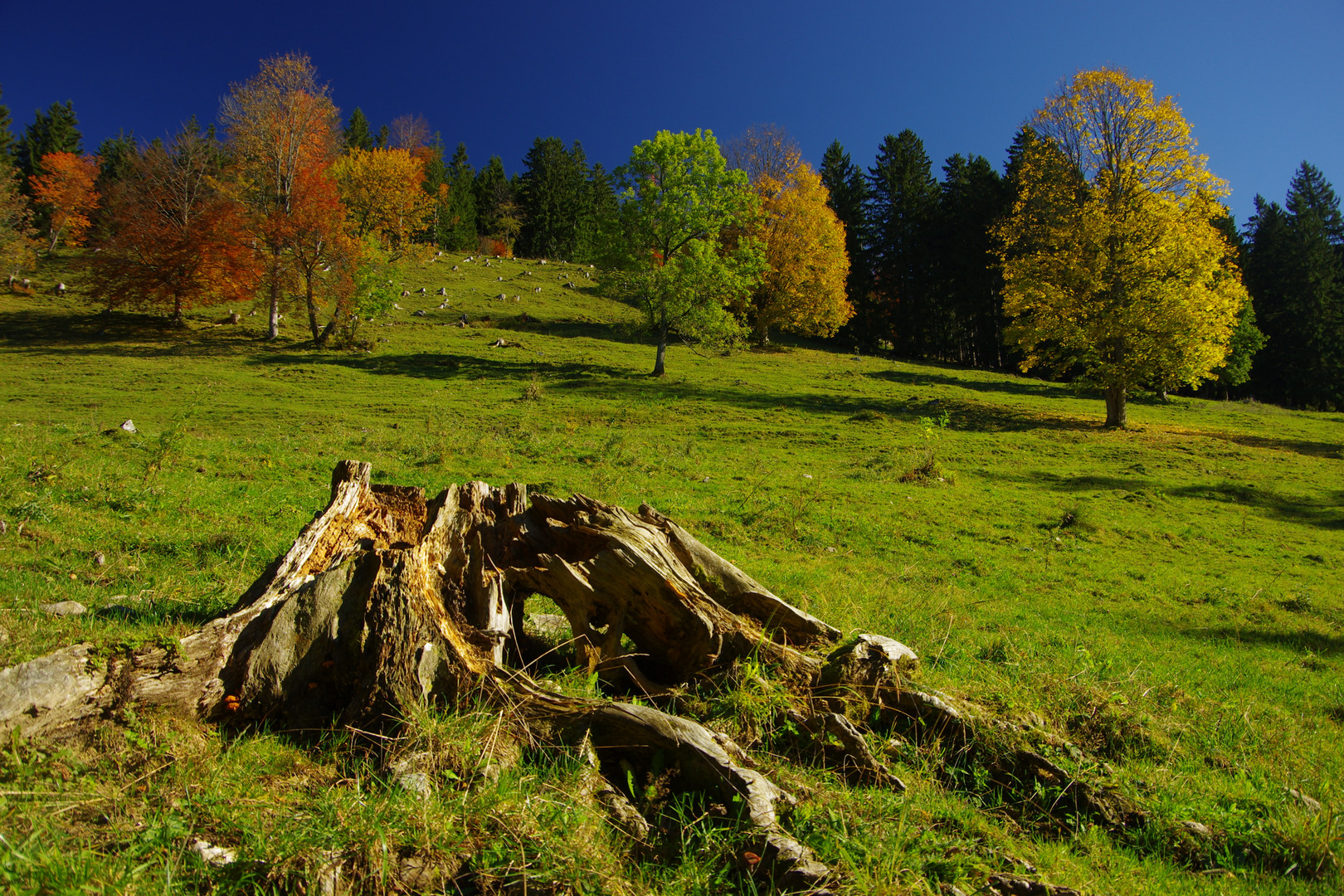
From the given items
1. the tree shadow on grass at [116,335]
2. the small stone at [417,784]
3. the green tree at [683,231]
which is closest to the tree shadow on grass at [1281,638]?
the small stone at [417,784]

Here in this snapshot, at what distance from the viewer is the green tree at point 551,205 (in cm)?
8219

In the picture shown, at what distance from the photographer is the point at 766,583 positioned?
854 centimetres

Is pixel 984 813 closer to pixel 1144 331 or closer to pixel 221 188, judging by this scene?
pixel 1144 331

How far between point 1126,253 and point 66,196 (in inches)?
3109

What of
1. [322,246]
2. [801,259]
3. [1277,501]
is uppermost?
[801,259]

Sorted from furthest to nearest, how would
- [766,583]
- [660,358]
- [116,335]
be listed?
[116,335] < [660,358] < [766,583]

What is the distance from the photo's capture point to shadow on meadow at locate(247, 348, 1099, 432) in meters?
26.8

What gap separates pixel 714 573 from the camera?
521 centimetres

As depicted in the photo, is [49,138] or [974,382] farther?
[49,138]

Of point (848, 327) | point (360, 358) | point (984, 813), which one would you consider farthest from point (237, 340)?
point (848, 327)

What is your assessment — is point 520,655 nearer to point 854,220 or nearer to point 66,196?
point 854,220

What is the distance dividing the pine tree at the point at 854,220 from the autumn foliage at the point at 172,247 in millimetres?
47829

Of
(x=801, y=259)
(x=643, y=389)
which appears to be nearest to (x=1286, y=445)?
(x=643, y=389)

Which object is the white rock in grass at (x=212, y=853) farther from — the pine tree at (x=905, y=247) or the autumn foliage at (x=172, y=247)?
the pine tree at (x=905, y=247)
